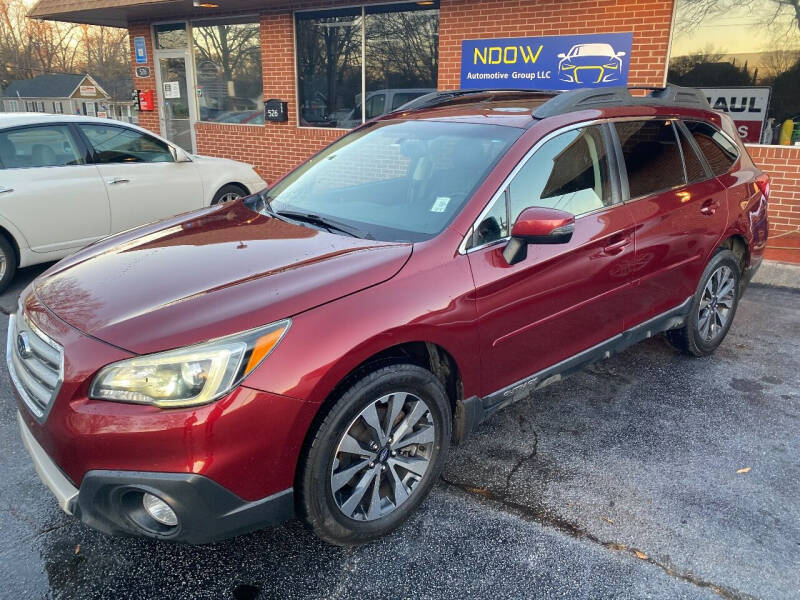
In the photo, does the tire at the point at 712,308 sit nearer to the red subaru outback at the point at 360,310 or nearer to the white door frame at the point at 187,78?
the red subaru outback at the point at 360,310

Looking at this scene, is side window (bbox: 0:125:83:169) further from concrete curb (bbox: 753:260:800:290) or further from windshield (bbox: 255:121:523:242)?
concrete curb (bbox: 753:260:800:290)

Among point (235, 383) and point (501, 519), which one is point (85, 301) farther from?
point (501, 519)

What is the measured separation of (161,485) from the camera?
2.04 m

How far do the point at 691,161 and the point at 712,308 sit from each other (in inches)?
43.1

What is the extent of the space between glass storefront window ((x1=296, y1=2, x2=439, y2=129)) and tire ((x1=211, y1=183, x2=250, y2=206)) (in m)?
2.65

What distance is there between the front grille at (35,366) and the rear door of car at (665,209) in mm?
2936

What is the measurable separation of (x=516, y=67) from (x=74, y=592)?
7494mm

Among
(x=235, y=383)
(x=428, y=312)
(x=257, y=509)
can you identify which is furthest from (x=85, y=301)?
(x=428, y=312)

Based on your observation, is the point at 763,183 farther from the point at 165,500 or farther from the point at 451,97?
the point at 165,500

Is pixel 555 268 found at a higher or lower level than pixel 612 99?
lower

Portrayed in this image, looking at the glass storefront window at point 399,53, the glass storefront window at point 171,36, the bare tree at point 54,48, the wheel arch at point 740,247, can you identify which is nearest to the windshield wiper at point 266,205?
the wheel arch at point 740,247

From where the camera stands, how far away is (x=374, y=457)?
8.23 feet

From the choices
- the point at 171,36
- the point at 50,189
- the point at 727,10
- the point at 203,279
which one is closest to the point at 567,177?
the point at 203,279

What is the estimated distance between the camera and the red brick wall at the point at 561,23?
707 cm
